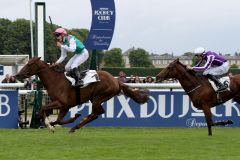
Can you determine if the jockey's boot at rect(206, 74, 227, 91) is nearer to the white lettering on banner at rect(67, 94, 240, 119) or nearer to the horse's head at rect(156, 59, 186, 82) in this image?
the horse's head at rect(156, 59, 186, 82)

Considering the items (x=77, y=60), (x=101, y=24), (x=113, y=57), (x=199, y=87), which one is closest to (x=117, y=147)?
(x=77, y=60)

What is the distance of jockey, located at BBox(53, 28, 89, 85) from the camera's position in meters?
13.2

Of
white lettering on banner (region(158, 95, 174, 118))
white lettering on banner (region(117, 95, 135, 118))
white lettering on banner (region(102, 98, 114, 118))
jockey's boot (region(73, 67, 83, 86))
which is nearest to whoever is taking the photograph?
jockey's boot (region(73, 67, 83, 86))

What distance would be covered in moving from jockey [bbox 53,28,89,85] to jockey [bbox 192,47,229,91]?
2741mm

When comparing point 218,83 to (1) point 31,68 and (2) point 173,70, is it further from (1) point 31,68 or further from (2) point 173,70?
(1) point 31,68

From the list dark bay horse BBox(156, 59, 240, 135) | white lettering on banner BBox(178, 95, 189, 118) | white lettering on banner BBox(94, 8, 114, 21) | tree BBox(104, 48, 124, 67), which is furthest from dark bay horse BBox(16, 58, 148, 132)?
tree BBox(104, 48, 124, 67)

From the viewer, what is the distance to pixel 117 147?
1106 cm

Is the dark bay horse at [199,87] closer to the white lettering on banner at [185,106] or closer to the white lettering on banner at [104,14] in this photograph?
the white lettering on banner at [185,106]

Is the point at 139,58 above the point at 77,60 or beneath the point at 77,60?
beneath

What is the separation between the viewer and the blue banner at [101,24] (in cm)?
1800


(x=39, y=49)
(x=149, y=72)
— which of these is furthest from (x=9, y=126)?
(x=149, y=72)

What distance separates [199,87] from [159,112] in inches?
115

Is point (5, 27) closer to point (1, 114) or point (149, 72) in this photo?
point (149, 72)

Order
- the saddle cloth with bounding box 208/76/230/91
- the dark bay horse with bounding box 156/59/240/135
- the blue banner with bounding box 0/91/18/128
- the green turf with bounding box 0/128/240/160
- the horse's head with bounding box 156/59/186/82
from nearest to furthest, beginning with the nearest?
the green turf with bounding box 0/128/240/160 < the dark bay horse with bounding box 156/59/240/135 < the saddle cloth with bounding box 208/76/230/91 < the horse's head with bounding box 156/59/186/82 < the blue banner with bounding box 0/91/18/128
